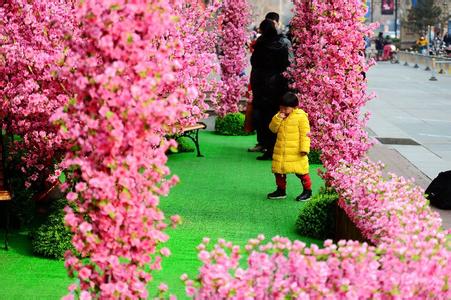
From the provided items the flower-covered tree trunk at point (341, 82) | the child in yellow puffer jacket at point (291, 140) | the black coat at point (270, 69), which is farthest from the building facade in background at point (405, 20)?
the flower-covered tree trunk at point (341, 82)

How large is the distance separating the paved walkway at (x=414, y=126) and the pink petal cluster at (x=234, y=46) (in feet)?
10.5

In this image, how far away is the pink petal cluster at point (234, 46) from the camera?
2102cm

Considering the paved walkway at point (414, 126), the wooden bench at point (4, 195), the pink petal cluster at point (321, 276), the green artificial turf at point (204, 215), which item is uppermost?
the pink petal cluster at point (321, 276)

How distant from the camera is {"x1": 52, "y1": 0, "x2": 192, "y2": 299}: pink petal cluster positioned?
15.1 feet

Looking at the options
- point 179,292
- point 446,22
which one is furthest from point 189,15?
point 446,22

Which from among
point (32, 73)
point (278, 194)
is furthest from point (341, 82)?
point (32, 73)

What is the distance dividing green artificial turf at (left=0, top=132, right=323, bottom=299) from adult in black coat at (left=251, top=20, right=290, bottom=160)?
0.82m

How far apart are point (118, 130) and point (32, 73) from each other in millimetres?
4881

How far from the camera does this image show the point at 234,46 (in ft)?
70.0

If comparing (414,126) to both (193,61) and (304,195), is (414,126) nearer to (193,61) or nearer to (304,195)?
(304,195)

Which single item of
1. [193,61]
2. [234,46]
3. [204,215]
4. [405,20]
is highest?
[193,61]

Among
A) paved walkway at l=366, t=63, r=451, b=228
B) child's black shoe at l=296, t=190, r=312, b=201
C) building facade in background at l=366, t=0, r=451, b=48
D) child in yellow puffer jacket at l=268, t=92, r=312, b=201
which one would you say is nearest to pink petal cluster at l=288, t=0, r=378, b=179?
child in yellow puffer jacket at l=268, t=92, r=312, b=201

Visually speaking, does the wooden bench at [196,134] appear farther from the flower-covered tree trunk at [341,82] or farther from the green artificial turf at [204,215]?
the flower-covered tree trunk at [341,82]

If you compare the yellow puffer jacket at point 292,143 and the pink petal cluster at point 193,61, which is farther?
the yellow puffer jacket at point 292,143
